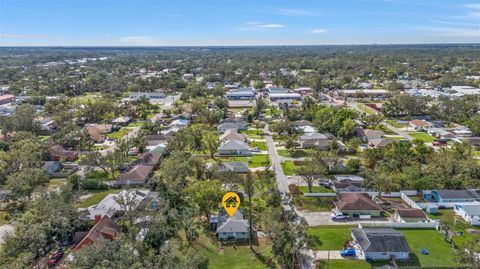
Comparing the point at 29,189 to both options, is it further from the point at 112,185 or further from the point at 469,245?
the point at 469,245

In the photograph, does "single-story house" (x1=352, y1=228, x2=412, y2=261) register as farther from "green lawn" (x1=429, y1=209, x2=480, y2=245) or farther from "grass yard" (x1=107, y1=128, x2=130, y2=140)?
"grass yard" (x1=107, y1=128, x2=130, y2=140)

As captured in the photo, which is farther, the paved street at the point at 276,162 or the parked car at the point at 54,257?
the paved street at the point at 276,162

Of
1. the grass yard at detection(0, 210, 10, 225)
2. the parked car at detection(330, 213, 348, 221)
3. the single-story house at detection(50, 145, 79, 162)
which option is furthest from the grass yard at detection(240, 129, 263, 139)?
the grass yard at detection(0, 210, 10, 225)

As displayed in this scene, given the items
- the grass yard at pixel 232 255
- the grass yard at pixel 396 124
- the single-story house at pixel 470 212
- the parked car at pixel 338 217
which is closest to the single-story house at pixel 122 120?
the grass yard at pixel 232 255

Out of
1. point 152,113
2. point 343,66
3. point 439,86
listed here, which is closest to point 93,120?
point 152,113

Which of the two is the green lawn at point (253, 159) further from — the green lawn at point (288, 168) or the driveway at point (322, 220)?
the driveway at point (322, 220)

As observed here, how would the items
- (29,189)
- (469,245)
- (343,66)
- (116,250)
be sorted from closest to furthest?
(116,250), (469,245), (29,189), (343,66)

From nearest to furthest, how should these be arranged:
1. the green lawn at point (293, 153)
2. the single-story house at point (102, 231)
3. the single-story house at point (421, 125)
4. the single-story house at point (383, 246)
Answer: the single-story house at point (383, 246), the single-story house at point (102, 231), the green lawn at point (293, 153), the single-story house at point (421, 125)
